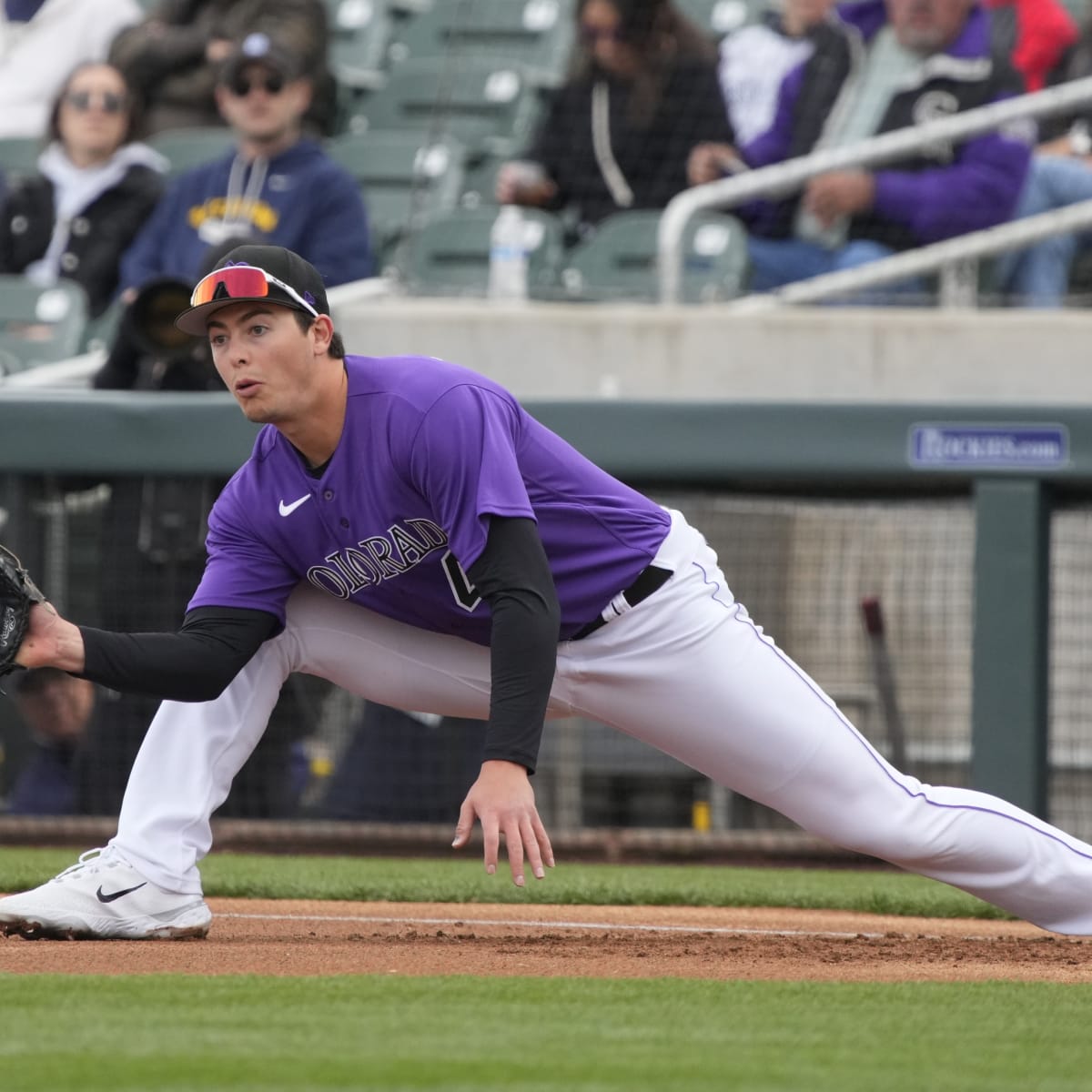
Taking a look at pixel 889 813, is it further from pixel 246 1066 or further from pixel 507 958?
pixel 246 1066

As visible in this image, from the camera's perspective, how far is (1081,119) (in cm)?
799

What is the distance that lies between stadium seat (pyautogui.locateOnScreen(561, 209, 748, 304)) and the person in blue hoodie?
88 cm

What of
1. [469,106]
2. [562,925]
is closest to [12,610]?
[562,925]

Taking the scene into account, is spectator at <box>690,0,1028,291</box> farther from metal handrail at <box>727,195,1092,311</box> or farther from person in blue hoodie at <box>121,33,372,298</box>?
person in blue hoodie at <box>121,33,372,298</box>

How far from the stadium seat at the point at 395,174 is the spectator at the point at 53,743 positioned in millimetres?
2745

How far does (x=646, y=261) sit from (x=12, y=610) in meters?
4.96

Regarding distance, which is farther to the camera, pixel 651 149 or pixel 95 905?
pixel 651 149

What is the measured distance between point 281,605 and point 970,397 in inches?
160

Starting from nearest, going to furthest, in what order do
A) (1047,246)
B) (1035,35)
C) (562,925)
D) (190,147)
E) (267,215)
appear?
(562,925), (267,215), (1047,246), (1035,35), (190,147)

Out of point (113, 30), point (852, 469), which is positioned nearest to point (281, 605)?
point (852, 469)

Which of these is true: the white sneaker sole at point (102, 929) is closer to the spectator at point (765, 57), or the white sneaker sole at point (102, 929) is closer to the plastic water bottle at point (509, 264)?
the plastic water bottle at point (509, 264)

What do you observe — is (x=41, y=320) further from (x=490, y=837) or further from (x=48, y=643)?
(x=490, y=837)

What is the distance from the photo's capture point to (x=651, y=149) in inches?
326

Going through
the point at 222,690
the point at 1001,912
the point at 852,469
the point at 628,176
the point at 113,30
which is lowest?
the point at 1001,912
